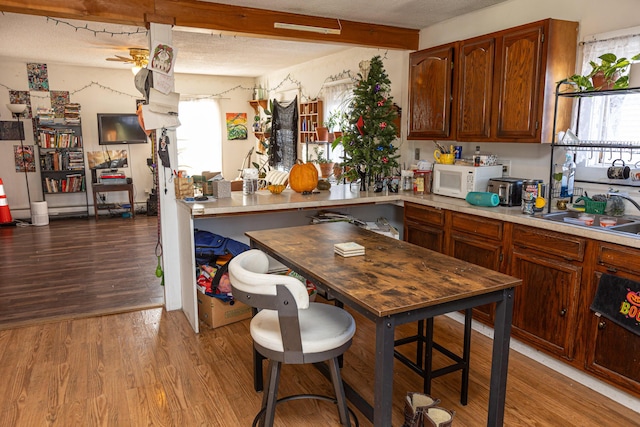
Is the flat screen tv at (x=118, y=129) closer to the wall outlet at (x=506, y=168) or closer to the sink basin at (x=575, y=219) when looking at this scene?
the wall outlet at (x=506, y=168)

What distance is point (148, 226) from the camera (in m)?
7.03

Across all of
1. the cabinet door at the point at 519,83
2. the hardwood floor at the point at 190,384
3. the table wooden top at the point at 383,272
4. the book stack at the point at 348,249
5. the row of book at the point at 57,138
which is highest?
the cabinet door at the point at 519,83

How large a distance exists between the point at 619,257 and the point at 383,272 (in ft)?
4.33

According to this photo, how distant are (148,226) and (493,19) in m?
5.48

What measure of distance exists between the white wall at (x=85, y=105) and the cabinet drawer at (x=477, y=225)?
6454mm

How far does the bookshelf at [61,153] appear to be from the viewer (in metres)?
7.42

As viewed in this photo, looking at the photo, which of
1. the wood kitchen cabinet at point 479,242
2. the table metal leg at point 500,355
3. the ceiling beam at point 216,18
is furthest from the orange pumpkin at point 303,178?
the table metal leg at point 500,355

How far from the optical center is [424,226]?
3.67 metres

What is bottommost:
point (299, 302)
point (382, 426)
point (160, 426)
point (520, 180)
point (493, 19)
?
point (160, 426)

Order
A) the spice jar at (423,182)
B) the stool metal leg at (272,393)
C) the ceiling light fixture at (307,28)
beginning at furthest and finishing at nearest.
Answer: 1. the spice jar at (423,182)
2. the ceiling light fixture at (307,28)
3. the stool metal leg at (272,393)

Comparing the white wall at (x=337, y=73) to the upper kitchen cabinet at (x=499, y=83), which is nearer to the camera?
the upper kitchen cabinet at (x=499, y=83)

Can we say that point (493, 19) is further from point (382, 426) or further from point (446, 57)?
point (382, 426)

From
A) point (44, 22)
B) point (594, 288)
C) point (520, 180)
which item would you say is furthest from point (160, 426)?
point (44, 22)

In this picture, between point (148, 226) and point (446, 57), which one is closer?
point (446, 57)
